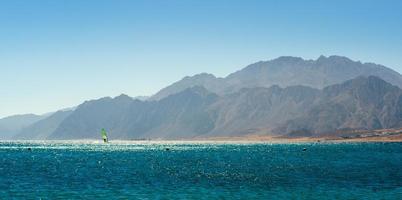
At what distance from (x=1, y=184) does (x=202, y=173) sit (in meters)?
36.3

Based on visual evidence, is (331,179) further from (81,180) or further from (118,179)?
(81,180)

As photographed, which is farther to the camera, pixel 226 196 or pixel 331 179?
pixel 331 179

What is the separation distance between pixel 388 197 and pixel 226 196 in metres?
20.2

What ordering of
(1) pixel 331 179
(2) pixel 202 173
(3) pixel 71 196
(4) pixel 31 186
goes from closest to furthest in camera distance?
1. (3) pixel 71 196
2. (4) pixel 31 186
3. (1) pixel 331 179
4. (2) pixel 202 173

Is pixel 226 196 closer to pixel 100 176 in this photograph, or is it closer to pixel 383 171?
pixel 100 176

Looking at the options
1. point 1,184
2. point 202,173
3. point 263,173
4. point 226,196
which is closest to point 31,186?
point 1,184

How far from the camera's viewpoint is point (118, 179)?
82.9 meters

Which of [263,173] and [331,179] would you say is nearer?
[331,179]

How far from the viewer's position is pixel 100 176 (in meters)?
88.3

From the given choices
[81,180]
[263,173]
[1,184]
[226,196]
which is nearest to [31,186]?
[1,184]

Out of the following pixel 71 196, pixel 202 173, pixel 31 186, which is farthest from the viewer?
pixel 202 173

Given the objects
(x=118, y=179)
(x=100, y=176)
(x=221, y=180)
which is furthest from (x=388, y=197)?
(x=100, y=176)

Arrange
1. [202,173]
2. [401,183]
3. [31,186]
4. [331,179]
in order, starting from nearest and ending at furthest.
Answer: [31,186], [401,183], [331,179], [202,173]

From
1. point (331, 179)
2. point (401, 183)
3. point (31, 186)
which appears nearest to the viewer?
point (31, 186)
